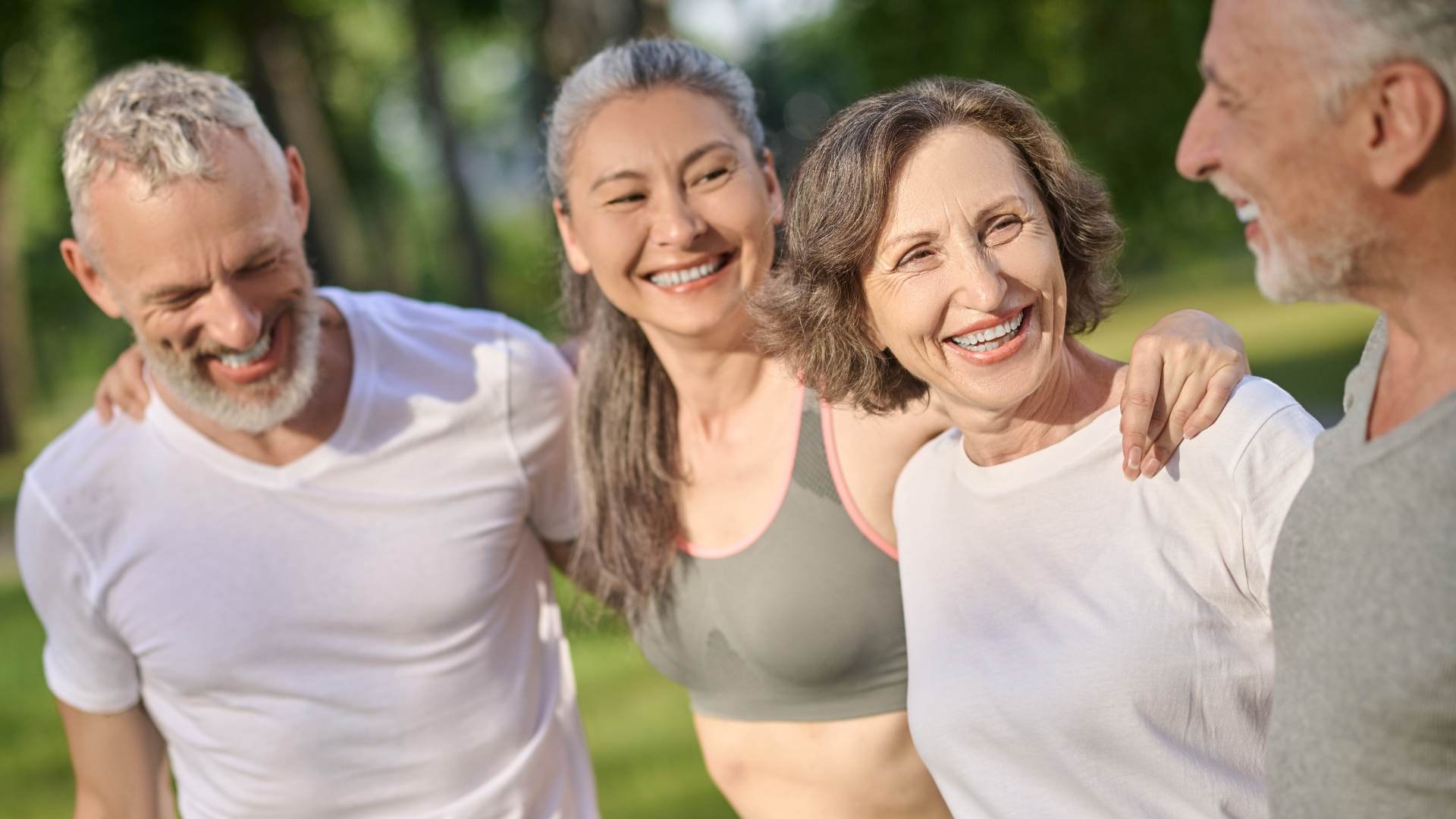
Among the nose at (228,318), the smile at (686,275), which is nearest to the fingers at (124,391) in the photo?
the nose at (228,318)

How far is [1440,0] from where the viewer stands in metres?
1.55

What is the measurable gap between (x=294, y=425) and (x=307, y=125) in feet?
70.8

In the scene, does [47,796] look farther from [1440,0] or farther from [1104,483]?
[1440,0]

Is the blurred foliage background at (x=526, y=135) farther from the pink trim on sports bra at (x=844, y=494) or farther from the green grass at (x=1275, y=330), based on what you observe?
the pink trim on sports bra at (x=844, y=494)

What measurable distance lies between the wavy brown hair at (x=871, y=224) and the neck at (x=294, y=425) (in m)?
1.23

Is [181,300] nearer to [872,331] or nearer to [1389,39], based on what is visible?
[872,331]

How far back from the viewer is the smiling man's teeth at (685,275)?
318 centimetres

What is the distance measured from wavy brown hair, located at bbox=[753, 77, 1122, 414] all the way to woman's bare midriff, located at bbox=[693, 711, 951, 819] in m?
0.73

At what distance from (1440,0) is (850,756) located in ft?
6.49

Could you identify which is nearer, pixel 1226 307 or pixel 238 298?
pixel 238 298

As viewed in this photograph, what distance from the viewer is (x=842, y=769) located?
10.0ft

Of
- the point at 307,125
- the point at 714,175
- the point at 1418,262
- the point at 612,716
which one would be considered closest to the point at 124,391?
the point at 714,175

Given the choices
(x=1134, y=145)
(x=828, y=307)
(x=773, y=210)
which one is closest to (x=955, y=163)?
(x=828, y=307)

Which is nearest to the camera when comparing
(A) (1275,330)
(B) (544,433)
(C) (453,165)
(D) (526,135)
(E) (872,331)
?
(E) (872,331)
